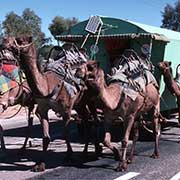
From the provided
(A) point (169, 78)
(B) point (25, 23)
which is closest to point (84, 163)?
(A) point (169, 78)

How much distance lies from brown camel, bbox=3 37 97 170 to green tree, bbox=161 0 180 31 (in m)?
55.9

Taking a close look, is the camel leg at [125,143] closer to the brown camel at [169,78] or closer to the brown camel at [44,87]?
the brown camel at [44,87]

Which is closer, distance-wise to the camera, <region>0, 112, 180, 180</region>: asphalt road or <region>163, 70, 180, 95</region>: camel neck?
<region>0, 112, 180, 180</region>: asphalt road

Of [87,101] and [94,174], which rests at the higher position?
[87,101]

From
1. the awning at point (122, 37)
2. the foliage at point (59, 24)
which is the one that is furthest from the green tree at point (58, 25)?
the awning at point (122, 37)

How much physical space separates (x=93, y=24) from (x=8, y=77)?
335cm

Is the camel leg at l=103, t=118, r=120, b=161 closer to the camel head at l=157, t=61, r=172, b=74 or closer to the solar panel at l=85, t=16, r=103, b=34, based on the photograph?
the camel head at l=157, t=61, r=172, b=74

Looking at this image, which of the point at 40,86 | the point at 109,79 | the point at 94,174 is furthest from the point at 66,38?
the point at 94,174

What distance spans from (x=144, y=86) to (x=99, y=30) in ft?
10.2

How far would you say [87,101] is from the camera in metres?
10.6

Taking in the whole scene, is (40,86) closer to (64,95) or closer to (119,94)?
(64,95)

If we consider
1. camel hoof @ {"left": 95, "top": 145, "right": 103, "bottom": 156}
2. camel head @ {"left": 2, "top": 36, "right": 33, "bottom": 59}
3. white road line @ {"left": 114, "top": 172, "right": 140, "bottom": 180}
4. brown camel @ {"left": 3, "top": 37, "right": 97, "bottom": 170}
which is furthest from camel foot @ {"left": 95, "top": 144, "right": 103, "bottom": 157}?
camel head @ {"left": 2, "top": 36, "right": 33, "bottom": 59}

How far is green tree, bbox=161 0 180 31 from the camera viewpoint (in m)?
64.8

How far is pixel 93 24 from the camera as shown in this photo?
13.0 metres
